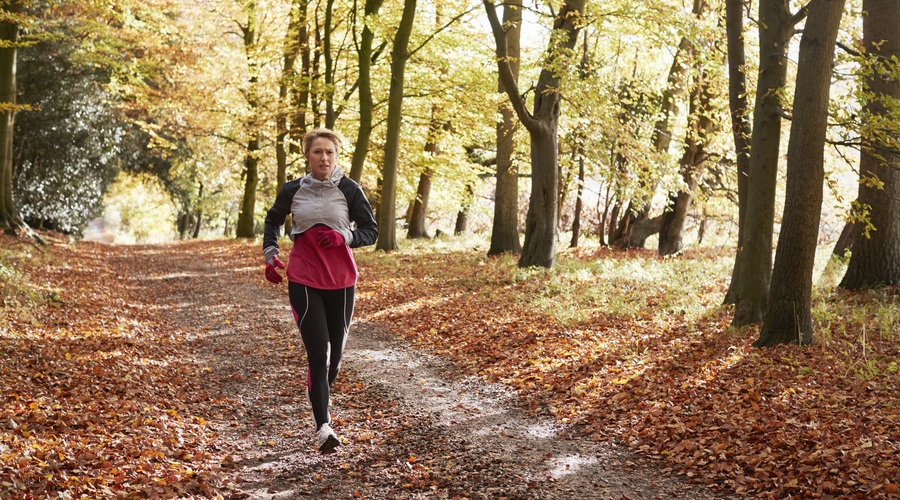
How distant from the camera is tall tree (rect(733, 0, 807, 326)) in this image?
865cm

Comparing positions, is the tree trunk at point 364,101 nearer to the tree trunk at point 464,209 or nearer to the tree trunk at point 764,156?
the tree trunk at point 464,209

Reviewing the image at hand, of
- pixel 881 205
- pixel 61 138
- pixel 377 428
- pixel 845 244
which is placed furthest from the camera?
pixel 61 138

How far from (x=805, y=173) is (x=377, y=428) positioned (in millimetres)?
5019

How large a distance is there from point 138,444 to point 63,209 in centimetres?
2457

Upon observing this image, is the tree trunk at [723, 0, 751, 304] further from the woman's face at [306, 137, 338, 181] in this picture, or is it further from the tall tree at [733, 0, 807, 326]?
the woman's face at [306, 137, 338, 181]

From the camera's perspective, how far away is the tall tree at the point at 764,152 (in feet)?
28.4

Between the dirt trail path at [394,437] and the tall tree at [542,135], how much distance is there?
5.17 m

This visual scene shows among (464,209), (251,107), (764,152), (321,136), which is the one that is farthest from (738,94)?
(251,107)

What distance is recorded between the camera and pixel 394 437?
19.6 ft

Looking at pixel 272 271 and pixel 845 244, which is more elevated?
pixel 845 244

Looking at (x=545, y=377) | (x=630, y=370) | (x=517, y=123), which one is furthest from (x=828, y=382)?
(x=517, y=123)

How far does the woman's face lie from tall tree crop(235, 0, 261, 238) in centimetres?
1970

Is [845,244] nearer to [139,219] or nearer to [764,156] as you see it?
[764,156]

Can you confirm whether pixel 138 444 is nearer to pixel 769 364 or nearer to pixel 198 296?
pixel 769 364
